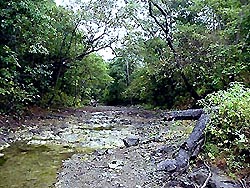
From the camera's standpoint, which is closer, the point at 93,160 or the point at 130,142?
the point at 93,160

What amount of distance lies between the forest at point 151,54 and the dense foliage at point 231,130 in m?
0.02

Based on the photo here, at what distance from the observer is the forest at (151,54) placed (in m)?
5.96

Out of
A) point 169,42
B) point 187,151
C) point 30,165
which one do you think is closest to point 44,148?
point 30,165

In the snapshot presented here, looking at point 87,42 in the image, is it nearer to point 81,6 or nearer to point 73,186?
point 81,6

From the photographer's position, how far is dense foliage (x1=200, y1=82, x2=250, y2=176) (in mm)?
5277

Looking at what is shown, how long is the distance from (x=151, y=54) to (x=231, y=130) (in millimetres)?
15004

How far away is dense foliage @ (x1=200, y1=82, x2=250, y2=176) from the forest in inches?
0.7

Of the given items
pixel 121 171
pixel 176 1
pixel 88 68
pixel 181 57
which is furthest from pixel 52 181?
pixel 88 68

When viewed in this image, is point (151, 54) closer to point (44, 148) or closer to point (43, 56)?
point (43, 56)

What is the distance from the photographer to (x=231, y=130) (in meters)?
5.66

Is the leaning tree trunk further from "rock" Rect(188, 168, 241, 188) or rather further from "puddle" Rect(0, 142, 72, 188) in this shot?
"rock" Rect(188, 168, 241, 188)

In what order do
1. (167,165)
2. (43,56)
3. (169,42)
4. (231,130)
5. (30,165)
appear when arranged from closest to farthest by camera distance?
(231,130) → (167,165) → (30,165) → (169,42) → (43,56)

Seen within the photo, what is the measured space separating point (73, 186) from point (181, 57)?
10674 mm

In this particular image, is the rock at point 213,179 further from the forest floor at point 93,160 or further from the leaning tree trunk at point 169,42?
the leaning tree trunk at point 169,42
